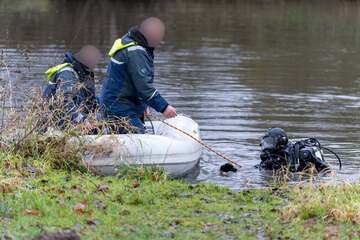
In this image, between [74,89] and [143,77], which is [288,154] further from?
[74,89]

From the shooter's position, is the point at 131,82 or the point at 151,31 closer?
the point at 151,31

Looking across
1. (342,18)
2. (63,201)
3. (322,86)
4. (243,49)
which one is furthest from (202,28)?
(63,201)

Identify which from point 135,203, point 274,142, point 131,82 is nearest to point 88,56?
point 131,82

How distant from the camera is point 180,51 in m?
25.5

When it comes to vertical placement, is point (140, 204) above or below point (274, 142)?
above

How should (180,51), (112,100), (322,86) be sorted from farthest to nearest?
(180,51), (322,86), (112,100)

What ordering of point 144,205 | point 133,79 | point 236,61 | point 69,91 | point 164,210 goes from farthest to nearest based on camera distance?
point 236,61
point 133,79
point 69,91
point 144,205
point 164,210

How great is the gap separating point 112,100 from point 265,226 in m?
4.15

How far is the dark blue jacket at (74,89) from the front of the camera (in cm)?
1018

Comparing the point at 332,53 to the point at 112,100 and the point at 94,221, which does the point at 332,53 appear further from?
the point at 94,221

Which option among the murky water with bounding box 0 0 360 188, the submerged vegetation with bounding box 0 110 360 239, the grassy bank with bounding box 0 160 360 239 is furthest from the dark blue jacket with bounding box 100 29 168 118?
the grassy bank with bounding box 0 160 360 239

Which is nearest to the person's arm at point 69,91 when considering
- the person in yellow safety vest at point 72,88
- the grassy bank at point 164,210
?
the person in yellow safety vest at point 72,88

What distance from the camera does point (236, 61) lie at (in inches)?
929

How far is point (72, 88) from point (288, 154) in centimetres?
318
